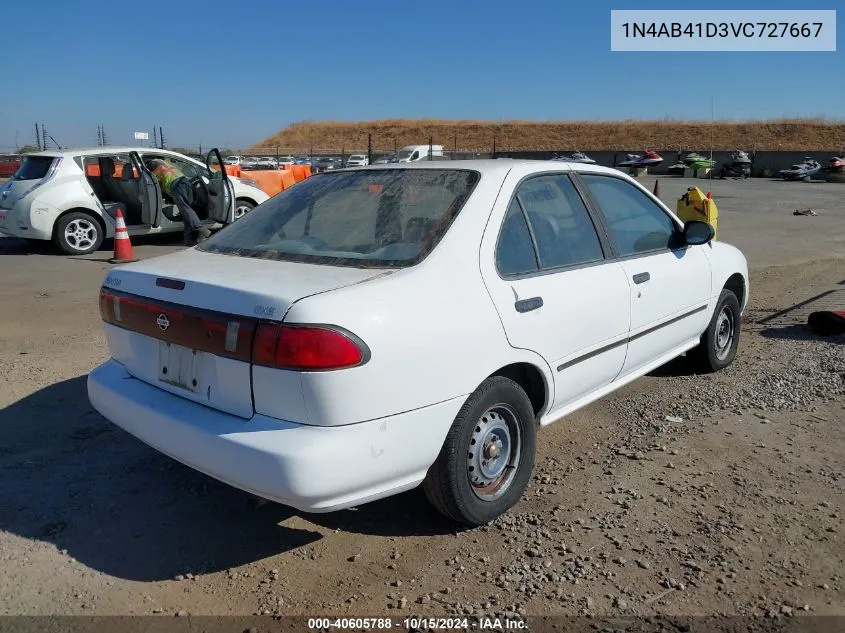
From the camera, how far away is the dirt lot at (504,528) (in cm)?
262

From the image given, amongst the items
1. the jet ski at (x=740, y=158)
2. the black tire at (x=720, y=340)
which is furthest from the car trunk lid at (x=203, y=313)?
the jet ski at (x=740, y=158)

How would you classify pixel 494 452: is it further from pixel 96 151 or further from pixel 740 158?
pixel 740 158

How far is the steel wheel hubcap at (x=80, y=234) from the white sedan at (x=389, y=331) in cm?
798

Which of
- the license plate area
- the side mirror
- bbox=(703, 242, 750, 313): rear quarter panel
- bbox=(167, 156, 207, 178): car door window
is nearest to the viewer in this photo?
the license plate area

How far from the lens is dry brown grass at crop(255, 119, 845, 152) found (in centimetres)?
6056

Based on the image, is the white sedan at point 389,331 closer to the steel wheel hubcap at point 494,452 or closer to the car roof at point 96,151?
the steel wheel hubcap at point 494,452

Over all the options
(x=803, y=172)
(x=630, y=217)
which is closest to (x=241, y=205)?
(x=630, y=217)

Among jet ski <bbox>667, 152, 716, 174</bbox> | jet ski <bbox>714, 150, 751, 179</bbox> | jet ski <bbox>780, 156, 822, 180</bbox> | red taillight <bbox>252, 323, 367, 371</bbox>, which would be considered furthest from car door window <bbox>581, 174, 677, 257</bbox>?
jet ski <bbox>714, 150, 751, 179</bbox>

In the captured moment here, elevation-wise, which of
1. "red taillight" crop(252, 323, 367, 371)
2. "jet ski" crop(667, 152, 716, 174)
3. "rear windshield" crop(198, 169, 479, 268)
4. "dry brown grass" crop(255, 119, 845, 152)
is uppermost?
"dry brown grass" crop(255, 119, 845, 152)

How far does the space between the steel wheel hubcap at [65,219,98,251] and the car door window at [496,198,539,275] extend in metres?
9.16

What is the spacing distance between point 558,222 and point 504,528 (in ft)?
5.01

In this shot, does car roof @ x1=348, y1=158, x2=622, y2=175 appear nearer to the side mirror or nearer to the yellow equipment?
the side mirror

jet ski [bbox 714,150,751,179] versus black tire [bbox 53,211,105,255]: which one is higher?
jet ski [bbox 714,150,751,179]

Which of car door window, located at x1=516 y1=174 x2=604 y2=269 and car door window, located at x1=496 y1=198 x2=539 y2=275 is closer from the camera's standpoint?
car door window, located at x1=496 y1=198 x2=539 y2=275
